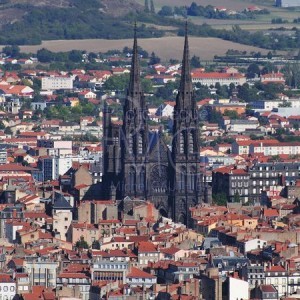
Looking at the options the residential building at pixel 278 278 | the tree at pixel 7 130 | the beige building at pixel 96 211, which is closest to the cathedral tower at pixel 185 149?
the beige building at pixel 96 211

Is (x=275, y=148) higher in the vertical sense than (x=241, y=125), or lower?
higher

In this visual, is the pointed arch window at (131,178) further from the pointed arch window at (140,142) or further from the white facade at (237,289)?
the white facade at (237,289)

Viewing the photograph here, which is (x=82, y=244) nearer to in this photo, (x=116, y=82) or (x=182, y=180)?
(x=182, y=180)

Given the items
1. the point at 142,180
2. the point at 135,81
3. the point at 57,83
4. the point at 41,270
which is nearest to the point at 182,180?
the point at 142,180

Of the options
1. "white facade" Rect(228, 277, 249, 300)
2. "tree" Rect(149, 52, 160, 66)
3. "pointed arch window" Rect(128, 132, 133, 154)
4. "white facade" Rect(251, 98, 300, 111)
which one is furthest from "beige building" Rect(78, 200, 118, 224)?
"tree" Rect(149, 52, 160, 66)

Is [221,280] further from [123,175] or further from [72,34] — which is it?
[72,34]

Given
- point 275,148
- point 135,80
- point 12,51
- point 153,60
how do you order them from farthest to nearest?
point 12,51, point 153,60, point 275,148, point 135,80

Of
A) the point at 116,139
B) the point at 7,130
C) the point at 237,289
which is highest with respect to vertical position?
the point at 237,289
